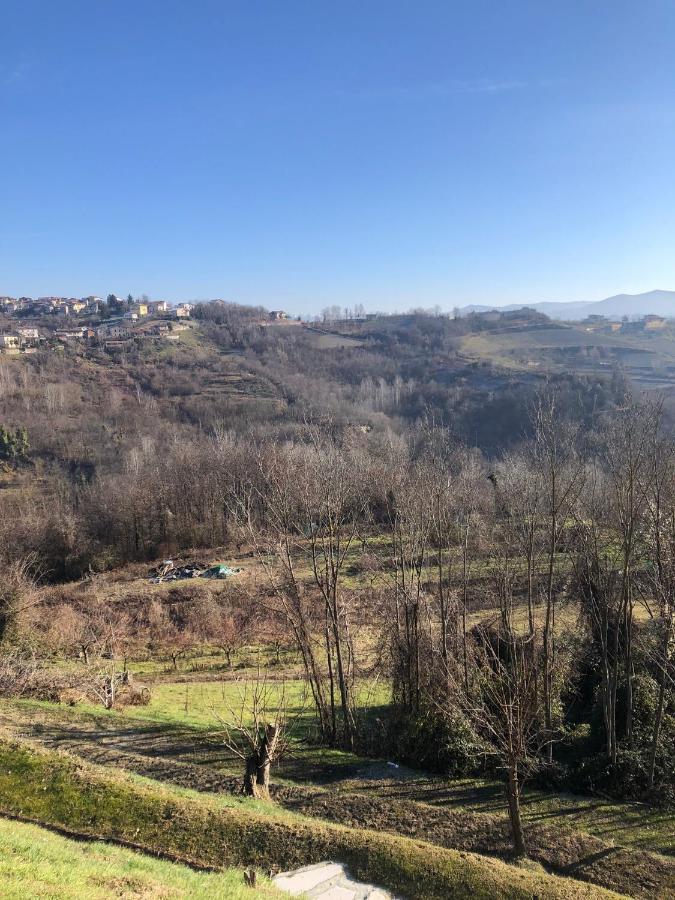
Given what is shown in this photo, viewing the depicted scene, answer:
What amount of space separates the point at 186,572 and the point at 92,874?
106 ft

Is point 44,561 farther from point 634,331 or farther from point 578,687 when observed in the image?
point 634,331

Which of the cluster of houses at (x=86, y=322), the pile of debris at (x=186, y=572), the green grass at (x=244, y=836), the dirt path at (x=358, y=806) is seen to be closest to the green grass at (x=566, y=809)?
the dirt path at (x=358, y=806)

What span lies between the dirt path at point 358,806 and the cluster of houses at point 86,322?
11070cm

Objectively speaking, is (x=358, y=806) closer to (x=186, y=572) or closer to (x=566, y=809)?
(x=566, y=809)

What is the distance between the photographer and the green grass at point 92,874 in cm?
678

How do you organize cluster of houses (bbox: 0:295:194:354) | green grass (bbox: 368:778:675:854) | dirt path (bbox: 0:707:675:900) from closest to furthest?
dirt path (bbox: 0:707:675:900), green grass (bbox: 368:778:675:854), cluster of houses (bbox: 0:295:194:354)

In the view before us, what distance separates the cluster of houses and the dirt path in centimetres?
11070

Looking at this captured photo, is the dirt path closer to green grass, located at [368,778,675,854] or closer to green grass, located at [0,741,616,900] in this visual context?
green grass, located at [368,778,675,854]

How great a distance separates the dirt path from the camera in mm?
9484

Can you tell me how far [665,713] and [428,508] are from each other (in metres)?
7.72

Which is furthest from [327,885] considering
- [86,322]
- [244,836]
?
[86,322]

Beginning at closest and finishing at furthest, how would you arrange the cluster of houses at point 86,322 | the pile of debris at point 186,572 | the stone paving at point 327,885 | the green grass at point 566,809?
the stone paving at point 327,885 < the green grass at point 566,809 < the pile of debris at point 186,572 < the cluster of houses at point 86,322

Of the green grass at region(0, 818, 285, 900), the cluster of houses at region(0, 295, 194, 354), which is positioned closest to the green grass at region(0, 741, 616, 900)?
the green grass at region(0, 818, 285, 900)

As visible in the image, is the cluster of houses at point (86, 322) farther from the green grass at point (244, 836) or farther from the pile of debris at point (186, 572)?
the green grass at point (244, 836)
